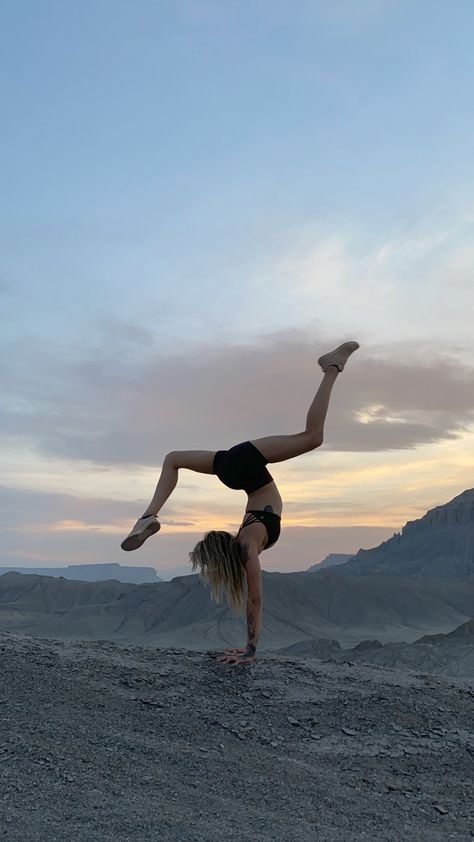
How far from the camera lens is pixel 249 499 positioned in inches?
311

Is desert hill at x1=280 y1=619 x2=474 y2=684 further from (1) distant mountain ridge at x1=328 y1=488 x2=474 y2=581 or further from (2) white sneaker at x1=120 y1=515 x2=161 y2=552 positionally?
(1) distant mountain ridge at x1=328 y1=488 x2=474 y2=581

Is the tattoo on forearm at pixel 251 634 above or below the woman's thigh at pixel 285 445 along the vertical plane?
below

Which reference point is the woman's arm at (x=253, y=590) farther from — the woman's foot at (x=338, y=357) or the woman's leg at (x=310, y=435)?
the woman's foot at (x=338, y=357)

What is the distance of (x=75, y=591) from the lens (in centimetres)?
8106

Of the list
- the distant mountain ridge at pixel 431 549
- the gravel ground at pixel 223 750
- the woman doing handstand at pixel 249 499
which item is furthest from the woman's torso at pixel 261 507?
the distant mountain ridge at pixel 431 549

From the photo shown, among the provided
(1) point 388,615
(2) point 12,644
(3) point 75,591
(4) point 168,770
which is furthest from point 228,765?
(3) point 75,591

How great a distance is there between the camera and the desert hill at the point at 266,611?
59219 millimetres

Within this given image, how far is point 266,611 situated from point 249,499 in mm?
59987

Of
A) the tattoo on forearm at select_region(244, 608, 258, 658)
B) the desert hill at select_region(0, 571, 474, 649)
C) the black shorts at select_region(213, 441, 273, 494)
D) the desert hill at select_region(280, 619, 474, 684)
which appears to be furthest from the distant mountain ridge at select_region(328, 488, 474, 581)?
the black shorts at select_region(213, 441, 273, 494)

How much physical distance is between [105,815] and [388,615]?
67751mm

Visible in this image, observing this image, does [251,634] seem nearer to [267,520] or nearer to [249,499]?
[267,520]

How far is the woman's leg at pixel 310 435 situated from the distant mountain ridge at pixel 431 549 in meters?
90.0

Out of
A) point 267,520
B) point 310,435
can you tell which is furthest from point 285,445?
point 267,520

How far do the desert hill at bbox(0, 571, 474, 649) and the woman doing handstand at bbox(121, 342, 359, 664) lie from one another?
46563 mm
